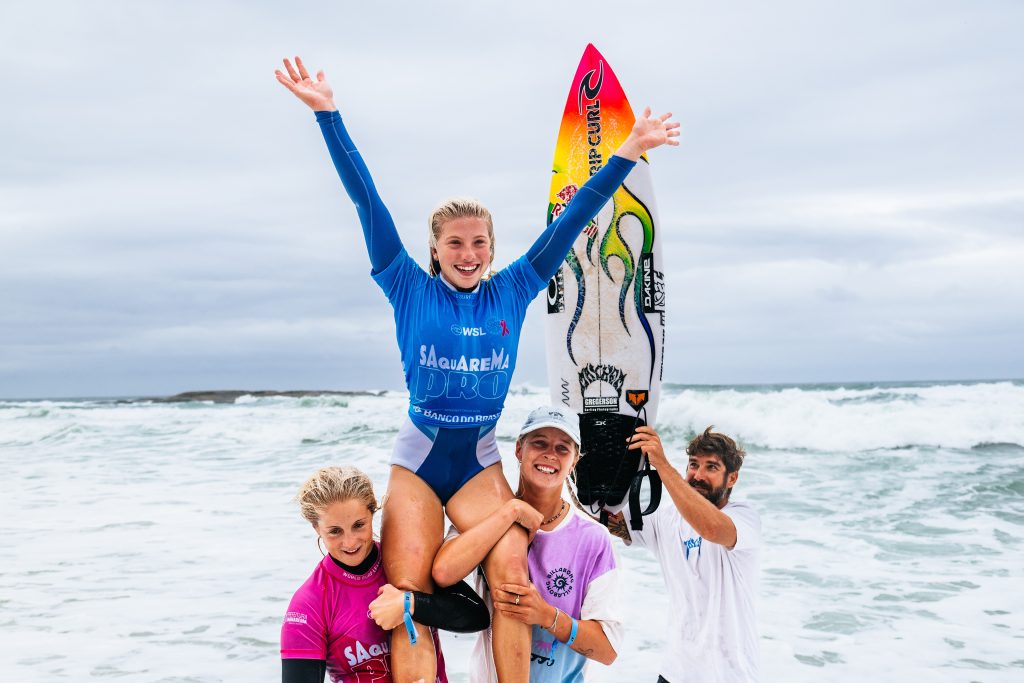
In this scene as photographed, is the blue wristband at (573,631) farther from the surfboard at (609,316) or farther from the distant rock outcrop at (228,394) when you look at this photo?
the distant rock outcrop at (228,394)

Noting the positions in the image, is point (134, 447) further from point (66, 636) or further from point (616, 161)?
point (616, 161)

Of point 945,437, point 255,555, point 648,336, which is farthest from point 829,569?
point 945,437

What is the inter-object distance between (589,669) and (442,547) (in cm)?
70

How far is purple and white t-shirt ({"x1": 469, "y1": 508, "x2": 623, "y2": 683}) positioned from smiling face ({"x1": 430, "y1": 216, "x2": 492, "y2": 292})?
2.80 feet

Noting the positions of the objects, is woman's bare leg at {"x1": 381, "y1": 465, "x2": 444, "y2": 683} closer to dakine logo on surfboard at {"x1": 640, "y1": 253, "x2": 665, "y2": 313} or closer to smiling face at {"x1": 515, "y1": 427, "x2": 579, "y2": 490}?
smiling face at {"x1": 515, "y1": 427, "x2": 579, "y2": 490}

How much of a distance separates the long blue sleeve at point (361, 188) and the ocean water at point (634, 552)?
1.59 m

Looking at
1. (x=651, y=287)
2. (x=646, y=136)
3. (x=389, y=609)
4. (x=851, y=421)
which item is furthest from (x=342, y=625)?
(x=851, y=421)

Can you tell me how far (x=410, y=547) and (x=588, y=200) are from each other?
4.24 ft

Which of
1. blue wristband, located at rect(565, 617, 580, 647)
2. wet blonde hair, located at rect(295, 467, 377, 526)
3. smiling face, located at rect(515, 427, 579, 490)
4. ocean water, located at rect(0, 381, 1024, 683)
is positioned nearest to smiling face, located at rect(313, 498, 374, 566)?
wet blonde hair, located at rect(295, 467, 377, 526)

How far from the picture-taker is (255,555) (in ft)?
24.9

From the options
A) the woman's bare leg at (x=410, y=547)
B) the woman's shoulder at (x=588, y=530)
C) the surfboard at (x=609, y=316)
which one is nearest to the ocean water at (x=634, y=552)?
the woman's shoulder at (x=588, y=530)

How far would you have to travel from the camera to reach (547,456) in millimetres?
2553

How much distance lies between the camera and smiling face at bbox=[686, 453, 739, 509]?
3.20m

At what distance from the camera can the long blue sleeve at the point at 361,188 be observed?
2.55m
